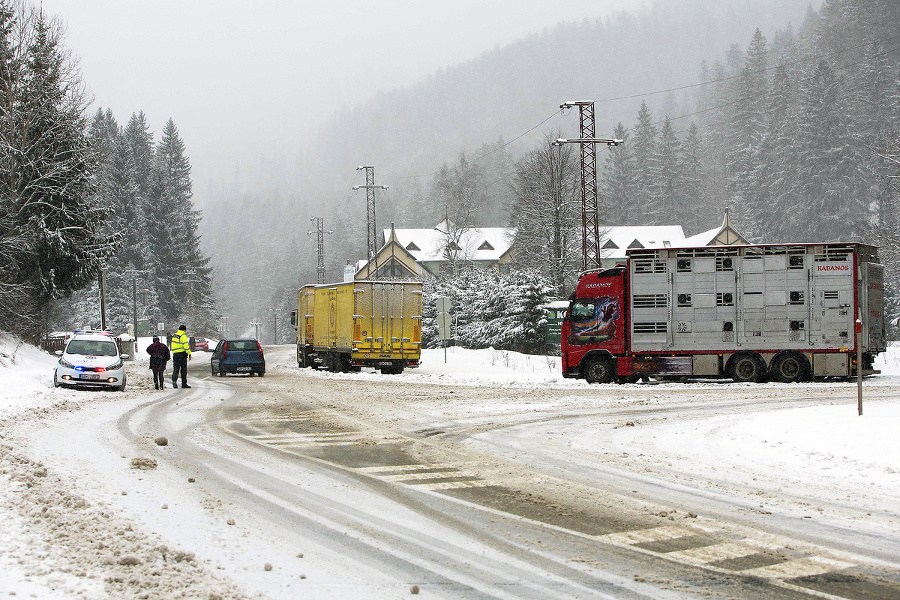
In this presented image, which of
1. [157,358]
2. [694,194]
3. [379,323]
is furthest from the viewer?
[694,194]

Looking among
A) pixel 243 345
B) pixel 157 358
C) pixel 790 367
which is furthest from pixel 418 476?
pixel 243 345

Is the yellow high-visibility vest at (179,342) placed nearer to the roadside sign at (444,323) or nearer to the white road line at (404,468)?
the roadside sign at (444,323)

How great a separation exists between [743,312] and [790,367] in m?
2.21

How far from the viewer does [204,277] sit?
9506 centimetres

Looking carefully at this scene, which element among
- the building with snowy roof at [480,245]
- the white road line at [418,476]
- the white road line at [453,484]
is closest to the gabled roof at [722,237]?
the building with snowy roof at [480,245]

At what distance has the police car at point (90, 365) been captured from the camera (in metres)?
22.9

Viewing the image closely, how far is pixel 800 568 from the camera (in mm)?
5723

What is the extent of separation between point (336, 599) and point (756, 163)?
330 feet

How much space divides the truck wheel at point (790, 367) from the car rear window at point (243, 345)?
20.4 m

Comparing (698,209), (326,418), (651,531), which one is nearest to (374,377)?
(326,418)

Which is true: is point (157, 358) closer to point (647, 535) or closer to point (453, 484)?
point (453, 484)

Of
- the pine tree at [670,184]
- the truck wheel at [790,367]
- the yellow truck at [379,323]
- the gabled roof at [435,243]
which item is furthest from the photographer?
the pine tree at [670,184]

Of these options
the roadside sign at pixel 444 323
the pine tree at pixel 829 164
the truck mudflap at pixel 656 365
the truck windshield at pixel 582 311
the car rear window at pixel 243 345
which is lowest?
the truck mudflap at pixel 656 365

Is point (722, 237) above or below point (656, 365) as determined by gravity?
above
